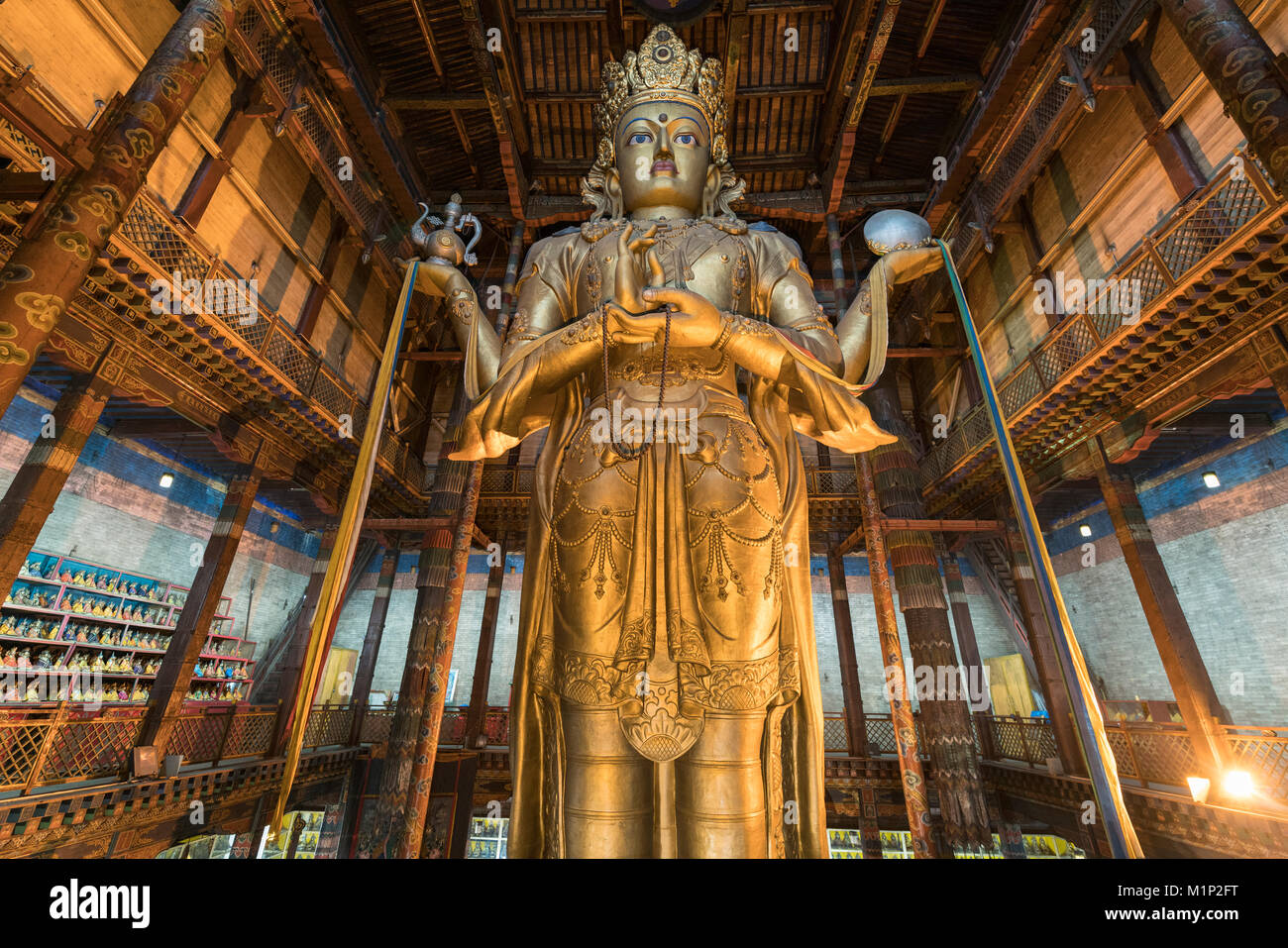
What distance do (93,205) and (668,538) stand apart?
15.5 ft

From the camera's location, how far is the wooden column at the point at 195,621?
22.6 ft

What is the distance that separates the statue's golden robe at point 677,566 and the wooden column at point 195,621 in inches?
278

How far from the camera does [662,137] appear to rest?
2.72 meters

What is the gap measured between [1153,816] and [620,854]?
8.10m

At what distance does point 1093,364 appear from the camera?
6914 millimetres

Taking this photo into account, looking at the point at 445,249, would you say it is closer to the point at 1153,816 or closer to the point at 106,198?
the point at 106,198

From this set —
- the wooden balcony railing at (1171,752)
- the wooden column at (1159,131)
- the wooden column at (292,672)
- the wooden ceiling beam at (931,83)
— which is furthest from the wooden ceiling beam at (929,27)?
the wooden column at (292,672)

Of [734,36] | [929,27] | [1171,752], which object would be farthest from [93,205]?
[1171,752]

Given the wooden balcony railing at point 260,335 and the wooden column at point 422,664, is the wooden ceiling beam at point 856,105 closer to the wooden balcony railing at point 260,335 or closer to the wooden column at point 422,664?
the wooden column at point 422,664

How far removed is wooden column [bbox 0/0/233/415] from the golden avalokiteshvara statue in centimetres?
308

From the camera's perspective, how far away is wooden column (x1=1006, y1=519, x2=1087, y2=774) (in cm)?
838

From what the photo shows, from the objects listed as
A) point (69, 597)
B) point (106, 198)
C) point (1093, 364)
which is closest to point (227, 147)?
point (106, 198)

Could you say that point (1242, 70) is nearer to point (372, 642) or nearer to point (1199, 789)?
point (1199, 789)

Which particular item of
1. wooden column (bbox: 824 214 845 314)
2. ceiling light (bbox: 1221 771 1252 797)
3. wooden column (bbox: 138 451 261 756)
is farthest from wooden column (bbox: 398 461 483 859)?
ceiling light (bbox: 1221 771 1252 797)
